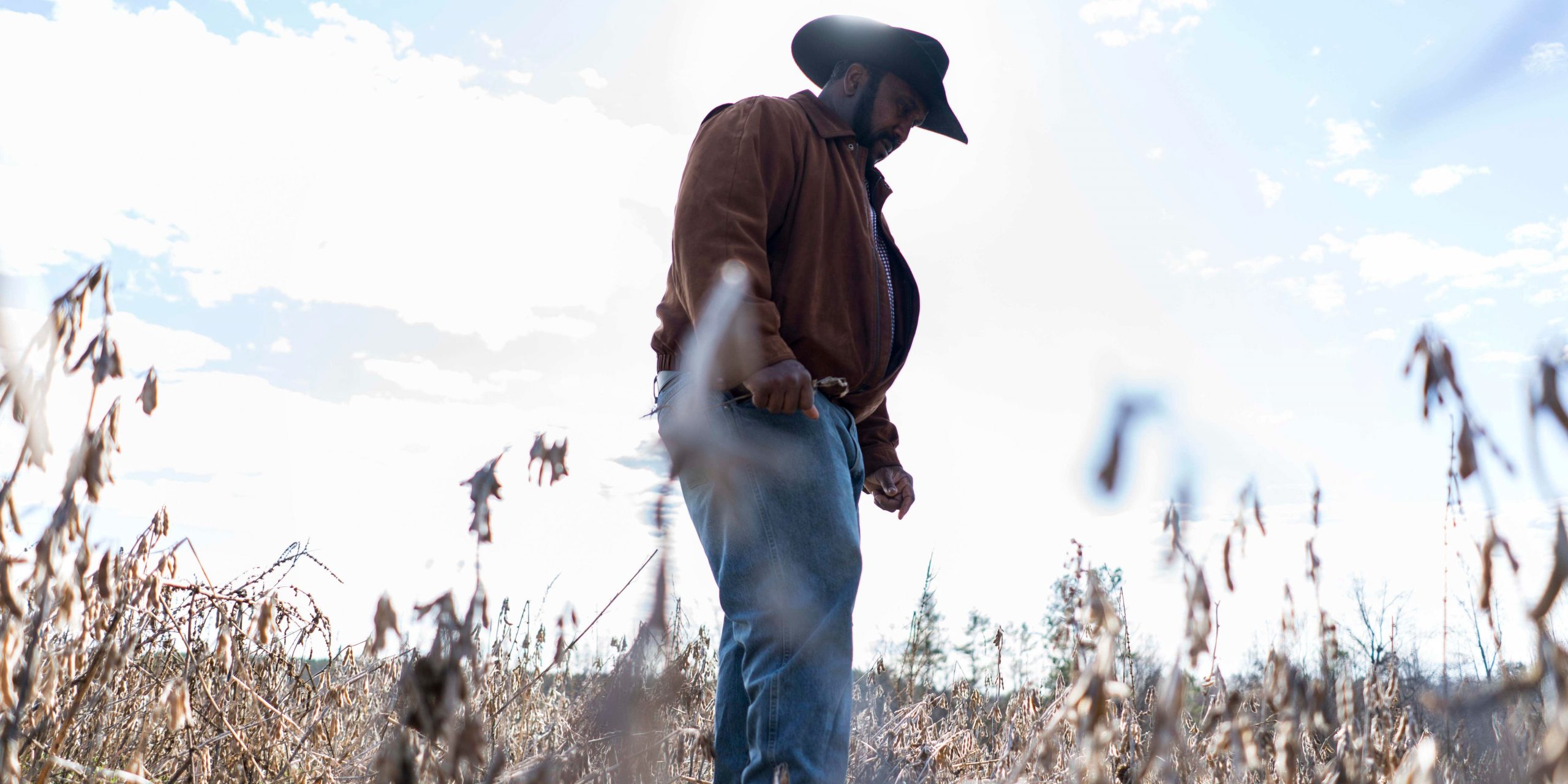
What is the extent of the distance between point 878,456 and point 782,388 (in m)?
0.97

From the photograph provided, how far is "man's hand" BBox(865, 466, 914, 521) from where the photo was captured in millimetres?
2793

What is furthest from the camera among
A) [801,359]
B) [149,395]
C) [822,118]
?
[822,118]

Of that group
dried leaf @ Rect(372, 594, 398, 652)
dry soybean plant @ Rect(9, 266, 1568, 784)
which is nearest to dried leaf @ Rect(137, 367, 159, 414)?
dry soybean plant @ Rect(9, 266, 1568, 784)

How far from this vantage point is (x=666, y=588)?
0.79 meters

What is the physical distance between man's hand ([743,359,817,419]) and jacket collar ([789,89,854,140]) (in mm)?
838

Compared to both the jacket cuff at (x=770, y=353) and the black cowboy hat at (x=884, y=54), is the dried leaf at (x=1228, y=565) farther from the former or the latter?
the black cowboy hat at (x=884, y=54)

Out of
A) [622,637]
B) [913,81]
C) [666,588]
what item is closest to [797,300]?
[913,81]

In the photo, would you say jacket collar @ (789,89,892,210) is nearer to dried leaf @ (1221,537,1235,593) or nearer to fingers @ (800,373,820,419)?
fingers @ (800,373,820,419)

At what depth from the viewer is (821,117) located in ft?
8.32

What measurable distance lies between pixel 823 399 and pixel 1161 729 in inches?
53.0

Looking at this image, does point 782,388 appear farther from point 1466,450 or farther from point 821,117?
point 1466,450

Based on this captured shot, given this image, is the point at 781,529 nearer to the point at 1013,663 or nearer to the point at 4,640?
the point at 4,640

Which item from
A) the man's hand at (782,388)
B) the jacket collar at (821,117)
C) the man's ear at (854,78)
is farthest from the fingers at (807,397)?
the man's ear at (854,78)

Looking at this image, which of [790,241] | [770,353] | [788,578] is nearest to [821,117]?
[790,241]
